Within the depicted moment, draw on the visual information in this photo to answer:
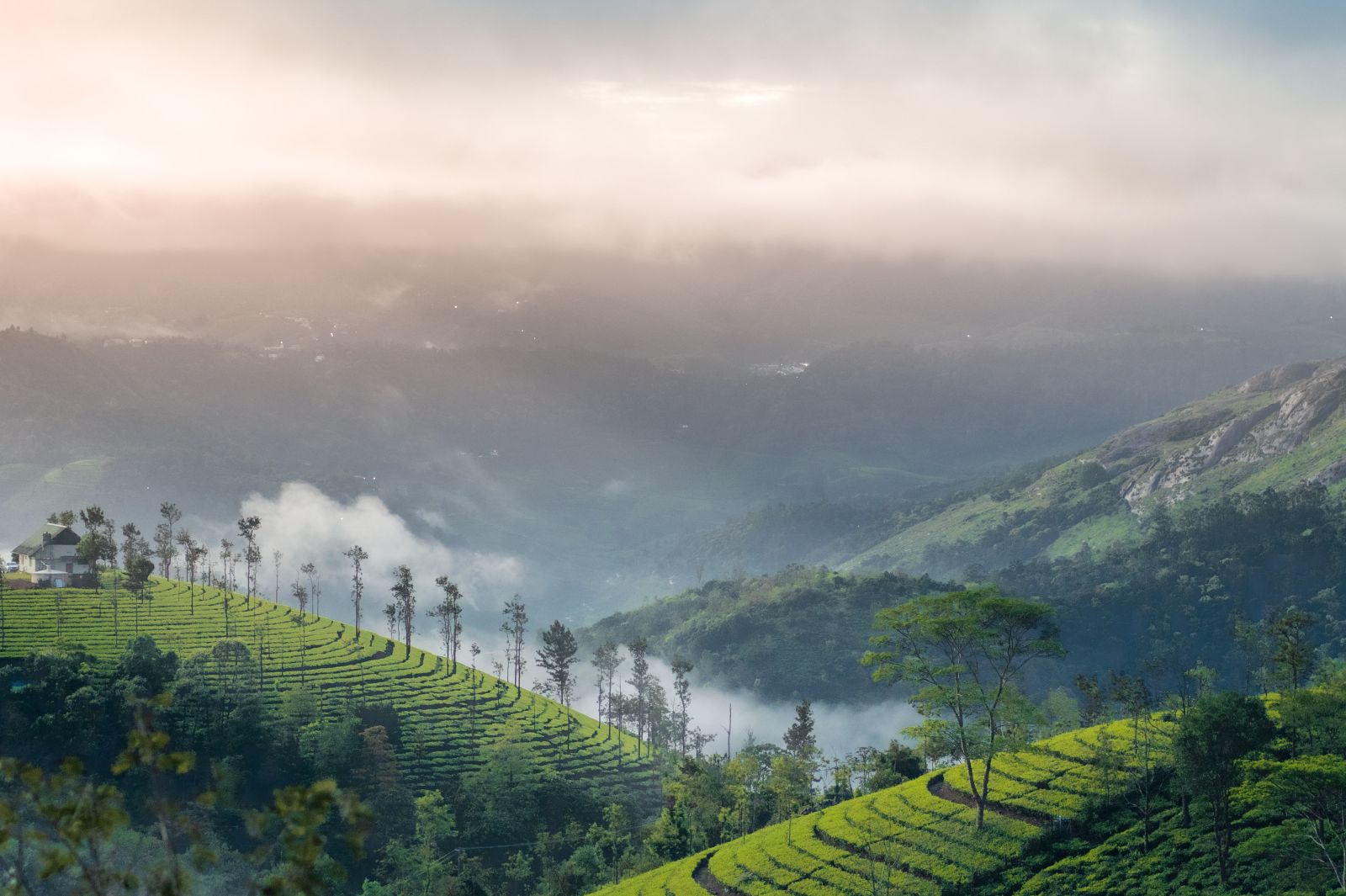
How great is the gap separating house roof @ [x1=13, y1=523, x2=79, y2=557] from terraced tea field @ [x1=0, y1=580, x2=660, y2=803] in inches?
482

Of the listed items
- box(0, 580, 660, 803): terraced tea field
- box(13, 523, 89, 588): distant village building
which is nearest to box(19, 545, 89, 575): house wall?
box(13, 523, 89, 588): distant village building

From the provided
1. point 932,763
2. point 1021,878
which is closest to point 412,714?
point 932,763

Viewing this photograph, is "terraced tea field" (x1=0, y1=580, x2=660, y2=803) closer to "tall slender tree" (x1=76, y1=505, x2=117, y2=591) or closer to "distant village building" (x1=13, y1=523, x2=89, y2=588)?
"tall slender tree" (x1=76, y1=505, x2=117, y2=591)

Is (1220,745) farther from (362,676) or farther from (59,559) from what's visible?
(59,559)

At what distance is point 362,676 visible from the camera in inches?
6683

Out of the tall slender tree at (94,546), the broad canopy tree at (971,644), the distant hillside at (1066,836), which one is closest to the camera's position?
the distant hillside at (1066,836)

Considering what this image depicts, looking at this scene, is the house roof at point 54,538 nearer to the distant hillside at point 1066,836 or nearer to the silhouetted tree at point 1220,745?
the distant hillside at point 1066,836

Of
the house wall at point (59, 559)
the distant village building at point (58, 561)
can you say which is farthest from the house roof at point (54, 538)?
the house wall at point (59, 559)

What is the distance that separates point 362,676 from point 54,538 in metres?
53.8

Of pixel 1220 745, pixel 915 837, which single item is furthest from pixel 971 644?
pixel 1220 745

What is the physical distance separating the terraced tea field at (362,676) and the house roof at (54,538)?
12234 millimetres

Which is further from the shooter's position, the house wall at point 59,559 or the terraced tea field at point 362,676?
the house wall at point 59,559

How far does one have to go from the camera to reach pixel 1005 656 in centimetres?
8288

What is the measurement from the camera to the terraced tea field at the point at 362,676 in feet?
499
